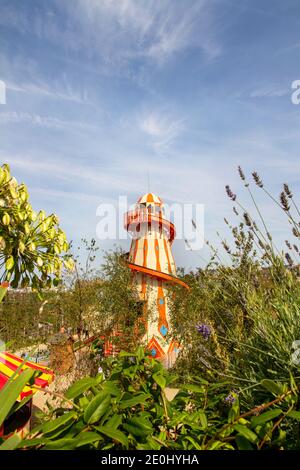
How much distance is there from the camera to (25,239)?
405 cm

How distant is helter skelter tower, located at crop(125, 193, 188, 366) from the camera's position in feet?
70.7

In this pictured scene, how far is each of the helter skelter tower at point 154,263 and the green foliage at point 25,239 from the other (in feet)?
52.9

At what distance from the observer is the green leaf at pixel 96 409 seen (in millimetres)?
898

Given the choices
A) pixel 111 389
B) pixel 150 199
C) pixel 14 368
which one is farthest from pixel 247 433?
pixel 150 199

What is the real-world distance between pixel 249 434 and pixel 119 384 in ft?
2.23

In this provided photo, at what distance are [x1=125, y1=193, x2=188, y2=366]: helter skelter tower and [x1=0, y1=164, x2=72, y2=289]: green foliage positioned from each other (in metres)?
16.1

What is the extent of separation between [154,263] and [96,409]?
2244 centimetres

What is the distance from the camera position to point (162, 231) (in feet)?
80.2

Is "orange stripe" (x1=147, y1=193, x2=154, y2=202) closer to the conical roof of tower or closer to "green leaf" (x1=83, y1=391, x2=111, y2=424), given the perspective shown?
the conical roof of tower

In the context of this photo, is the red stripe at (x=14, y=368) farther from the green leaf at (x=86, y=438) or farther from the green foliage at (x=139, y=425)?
the green leaf at (x=86, y=438)

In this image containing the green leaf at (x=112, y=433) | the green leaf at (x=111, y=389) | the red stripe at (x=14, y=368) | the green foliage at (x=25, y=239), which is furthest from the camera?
the red stripe at (x=14, y=368)

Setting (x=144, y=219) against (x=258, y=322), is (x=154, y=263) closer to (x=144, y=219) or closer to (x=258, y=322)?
(x=144, y=219)

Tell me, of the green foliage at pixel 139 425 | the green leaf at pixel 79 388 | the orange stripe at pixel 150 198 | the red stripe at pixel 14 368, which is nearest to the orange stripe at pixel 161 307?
the orange stripe at pixel 150 198
